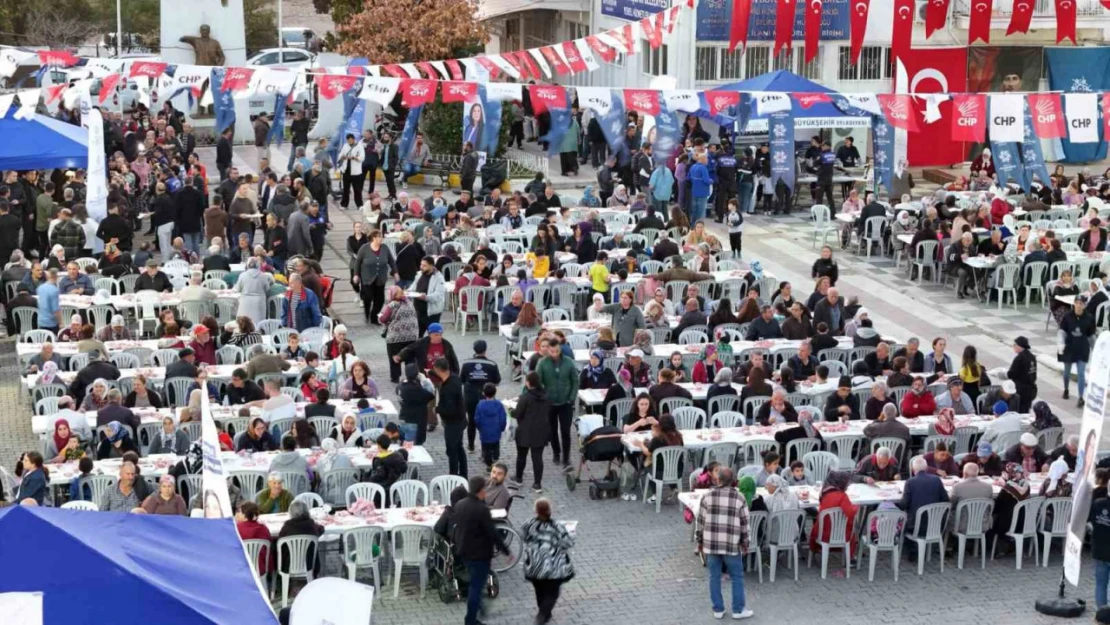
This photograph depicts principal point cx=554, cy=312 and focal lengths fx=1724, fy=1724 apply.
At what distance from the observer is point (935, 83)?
4019 cm

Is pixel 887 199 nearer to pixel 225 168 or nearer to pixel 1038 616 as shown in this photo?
pixel 225 168

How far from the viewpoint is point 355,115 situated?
30.8 meters

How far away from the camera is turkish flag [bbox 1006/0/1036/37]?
124 ft

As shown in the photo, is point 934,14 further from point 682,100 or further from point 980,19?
point 682,100

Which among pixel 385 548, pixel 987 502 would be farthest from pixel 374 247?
pixel 987 502

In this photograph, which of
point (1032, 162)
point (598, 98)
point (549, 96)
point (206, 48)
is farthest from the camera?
point (206, 48)

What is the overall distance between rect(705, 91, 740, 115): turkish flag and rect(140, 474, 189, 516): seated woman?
50.9 ft

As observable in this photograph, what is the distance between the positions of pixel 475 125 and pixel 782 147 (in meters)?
5.94

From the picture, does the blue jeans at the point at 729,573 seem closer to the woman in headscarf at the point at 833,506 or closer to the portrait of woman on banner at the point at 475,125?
the woman in headscarf at the point at 833,506

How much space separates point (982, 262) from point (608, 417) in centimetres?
956

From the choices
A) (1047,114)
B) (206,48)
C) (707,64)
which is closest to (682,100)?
(1047,114)

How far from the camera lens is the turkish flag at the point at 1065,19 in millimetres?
37938

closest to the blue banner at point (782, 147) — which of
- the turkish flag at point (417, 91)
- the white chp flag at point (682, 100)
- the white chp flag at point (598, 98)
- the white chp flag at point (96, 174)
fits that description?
the white chp flag at point (682, 100)

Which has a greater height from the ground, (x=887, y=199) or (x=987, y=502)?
(x=887, y=199)
